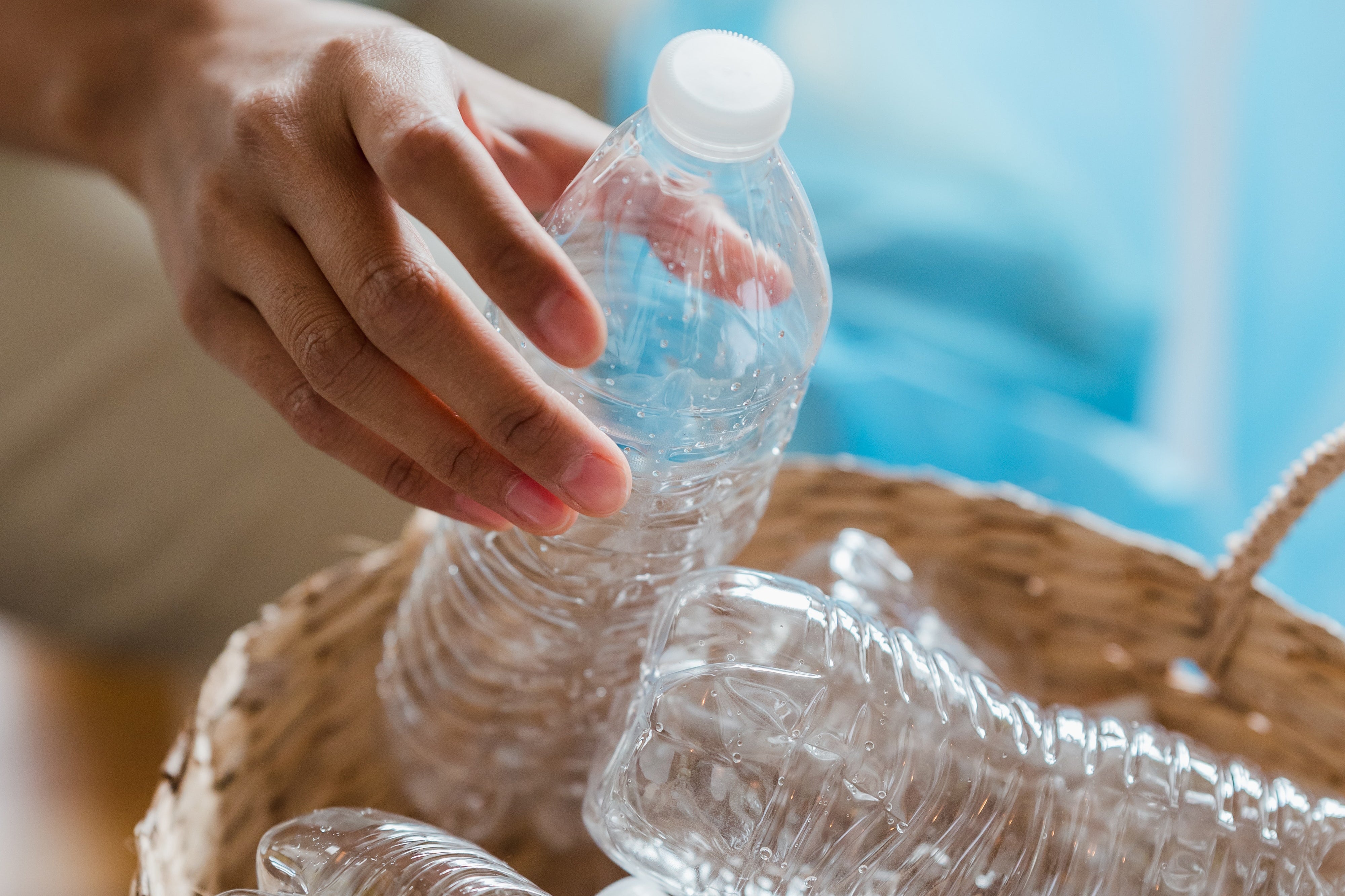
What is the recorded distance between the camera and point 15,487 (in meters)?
1.15

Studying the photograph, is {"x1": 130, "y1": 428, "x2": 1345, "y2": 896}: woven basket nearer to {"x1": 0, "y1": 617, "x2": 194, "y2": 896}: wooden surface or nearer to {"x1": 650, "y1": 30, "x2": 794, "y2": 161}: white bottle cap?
{"x1": 650, "y1": 30, "x2": 794, "y2": 161}: white bottle cap

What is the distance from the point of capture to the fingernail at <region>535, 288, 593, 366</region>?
1.48ft

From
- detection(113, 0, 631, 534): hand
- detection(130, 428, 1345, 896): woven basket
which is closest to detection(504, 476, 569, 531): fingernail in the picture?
detection(113, 0, 631, 534): hand

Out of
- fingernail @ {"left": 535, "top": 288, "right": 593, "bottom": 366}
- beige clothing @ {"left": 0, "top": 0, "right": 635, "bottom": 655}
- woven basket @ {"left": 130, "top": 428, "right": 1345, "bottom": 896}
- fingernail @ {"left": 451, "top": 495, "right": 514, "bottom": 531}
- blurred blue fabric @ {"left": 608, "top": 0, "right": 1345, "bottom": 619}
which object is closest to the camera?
fingernail @ {"left": 535, "top": 288, "right": 593, "bottom": 366}

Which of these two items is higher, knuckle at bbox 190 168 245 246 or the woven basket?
knuckle at bbox 190 168 245 246

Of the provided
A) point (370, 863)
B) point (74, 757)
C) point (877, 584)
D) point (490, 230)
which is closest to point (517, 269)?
point (490, 230)

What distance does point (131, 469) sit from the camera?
3.80ft

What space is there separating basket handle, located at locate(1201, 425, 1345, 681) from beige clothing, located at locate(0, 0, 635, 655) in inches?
30.8

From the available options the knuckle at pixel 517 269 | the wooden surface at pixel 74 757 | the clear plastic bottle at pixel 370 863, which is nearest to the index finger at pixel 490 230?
the knuckle at pixel 517 269

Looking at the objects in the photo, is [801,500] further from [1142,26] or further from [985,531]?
[1142,26]

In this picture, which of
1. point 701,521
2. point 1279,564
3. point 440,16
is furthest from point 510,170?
point 1279,564

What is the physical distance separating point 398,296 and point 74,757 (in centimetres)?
102

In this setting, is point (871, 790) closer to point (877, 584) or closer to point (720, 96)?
point (877, 584)

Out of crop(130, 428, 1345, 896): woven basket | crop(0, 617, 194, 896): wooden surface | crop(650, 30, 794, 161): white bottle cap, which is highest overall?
crop(650, 30, 794, 161): white bottle cap
